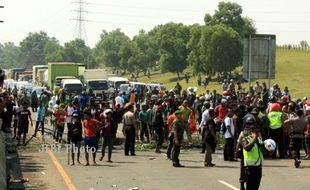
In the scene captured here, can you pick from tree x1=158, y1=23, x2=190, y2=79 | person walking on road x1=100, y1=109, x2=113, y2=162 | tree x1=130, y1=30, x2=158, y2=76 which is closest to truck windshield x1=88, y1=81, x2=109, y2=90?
person walking on road x1=100, y1=109, x2=113, y2=162

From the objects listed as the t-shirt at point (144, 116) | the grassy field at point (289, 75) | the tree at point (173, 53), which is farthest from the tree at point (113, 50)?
the t-shirt at point (144, 116)

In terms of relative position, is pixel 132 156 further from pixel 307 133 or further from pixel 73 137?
pixel 307 133

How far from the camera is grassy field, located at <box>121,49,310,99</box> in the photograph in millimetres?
83700

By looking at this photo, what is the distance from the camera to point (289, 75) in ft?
322

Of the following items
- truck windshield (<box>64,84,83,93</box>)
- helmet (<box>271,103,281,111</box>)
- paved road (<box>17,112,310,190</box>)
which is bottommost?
paved road (<box>17,112,310,190</box>)

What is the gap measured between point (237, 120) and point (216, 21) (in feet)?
297

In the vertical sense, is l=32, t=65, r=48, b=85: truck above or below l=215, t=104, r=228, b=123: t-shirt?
above

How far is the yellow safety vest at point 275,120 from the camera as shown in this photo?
23047 mm

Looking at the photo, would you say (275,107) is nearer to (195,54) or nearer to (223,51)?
(223,51)

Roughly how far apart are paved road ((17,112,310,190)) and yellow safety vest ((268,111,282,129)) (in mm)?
1316

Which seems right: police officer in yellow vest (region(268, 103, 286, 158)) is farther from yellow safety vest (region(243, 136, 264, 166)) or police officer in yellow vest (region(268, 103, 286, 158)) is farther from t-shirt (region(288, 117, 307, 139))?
yellow safety vest (region(243, 136, 264, 166))

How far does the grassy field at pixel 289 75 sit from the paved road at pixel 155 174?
5121 centimetres

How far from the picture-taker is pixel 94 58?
18275cm

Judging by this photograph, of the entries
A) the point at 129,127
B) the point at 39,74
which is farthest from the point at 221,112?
the point at 39,74
